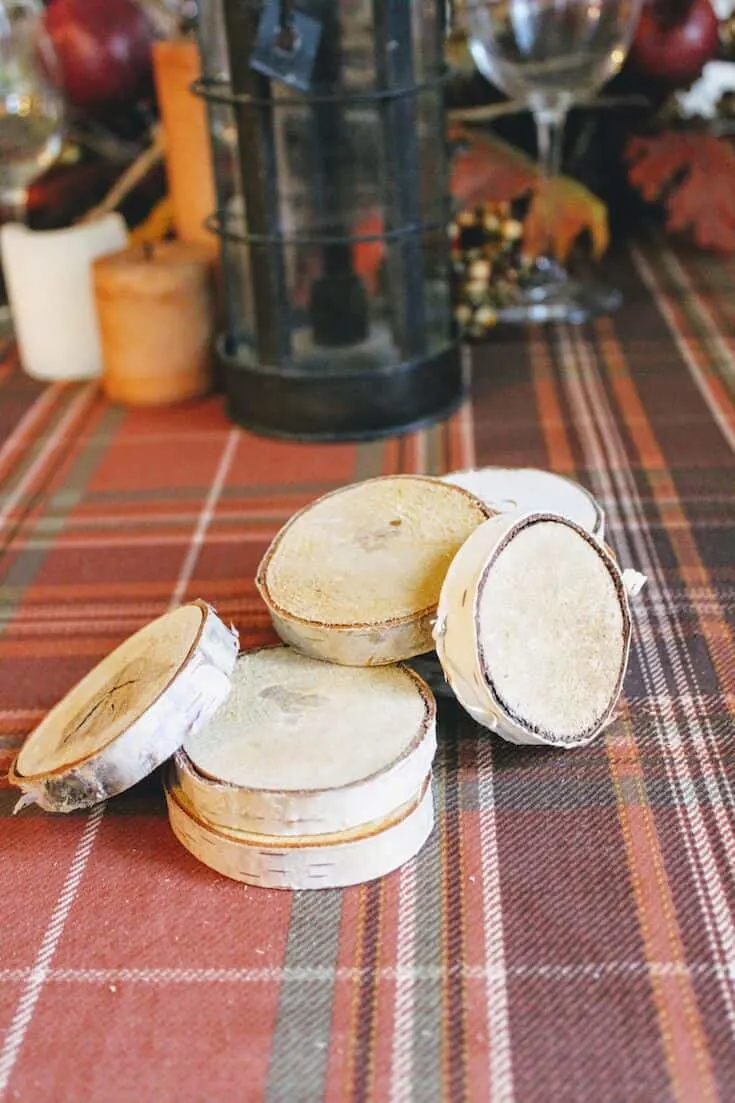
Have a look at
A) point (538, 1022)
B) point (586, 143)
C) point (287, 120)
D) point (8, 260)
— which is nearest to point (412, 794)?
point (538, 1022)

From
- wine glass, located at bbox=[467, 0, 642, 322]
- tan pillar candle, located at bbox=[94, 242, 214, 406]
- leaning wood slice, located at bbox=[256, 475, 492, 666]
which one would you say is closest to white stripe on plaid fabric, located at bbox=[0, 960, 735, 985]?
leaning wood slice, located at bbox=[256, 475, 492, 666]

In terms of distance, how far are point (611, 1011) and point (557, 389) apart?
56 centimetres

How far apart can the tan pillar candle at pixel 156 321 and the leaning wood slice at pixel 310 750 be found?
443mm

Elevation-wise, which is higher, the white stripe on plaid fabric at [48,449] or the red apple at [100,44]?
the red apple at [100,44]

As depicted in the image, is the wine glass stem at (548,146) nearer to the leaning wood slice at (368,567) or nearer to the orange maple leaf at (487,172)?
the orange maple leaf at (487,172)

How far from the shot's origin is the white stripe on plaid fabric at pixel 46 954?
374 millimetres

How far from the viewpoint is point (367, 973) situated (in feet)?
1.29

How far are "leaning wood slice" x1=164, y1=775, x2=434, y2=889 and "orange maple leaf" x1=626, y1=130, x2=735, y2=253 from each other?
0.70 meters

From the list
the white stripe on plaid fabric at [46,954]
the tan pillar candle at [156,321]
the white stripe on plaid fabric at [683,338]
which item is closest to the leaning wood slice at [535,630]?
the white stripe on plaid fabric at [46,954]

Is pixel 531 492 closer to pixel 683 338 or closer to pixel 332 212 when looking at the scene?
pixel 332 212

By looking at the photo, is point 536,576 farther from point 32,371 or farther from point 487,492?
point 32,371

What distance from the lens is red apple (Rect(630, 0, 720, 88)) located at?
3.07 feet

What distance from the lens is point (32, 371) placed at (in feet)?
3.18

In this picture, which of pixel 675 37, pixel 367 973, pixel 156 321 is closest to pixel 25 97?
pixel 156 321
